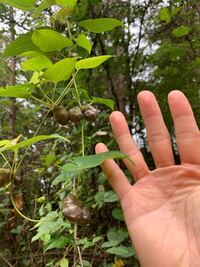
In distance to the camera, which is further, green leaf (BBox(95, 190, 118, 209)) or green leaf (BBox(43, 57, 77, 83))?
green leaf (BBox(95, 190, 118, 209))

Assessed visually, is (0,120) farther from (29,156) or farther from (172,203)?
(172,203)

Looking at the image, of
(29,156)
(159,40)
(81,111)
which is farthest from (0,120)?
(81,111)

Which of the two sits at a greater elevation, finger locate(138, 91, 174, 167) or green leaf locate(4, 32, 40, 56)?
green leaf locate(4, 32, 40, 56)

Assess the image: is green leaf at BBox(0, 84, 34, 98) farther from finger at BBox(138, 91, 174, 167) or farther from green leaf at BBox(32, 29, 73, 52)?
finger at BBox(138, 91, 174, 167)

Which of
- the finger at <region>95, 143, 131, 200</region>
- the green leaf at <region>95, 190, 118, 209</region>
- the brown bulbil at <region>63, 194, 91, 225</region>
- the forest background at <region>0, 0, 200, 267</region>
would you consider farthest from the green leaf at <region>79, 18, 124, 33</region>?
the green leaf at <region>95, 190, 118, 209</region>

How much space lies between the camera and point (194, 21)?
3.35m

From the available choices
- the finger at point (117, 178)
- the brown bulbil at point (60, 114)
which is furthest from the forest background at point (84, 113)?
the finger at point (117, 178)

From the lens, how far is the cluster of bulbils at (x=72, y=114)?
1.08 m

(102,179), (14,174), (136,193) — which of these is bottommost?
(102,179)

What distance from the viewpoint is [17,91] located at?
1.03m

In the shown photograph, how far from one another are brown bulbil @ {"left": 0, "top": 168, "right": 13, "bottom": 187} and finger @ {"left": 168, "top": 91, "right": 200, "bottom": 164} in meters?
0.46

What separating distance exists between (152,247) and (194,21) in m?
2.66

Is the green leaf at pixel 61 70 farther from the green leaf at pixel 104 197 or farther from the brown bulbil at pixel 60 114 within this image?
the green leaf at pixel 104 197

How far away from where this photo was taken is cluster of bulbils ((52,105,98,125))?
108 cm
